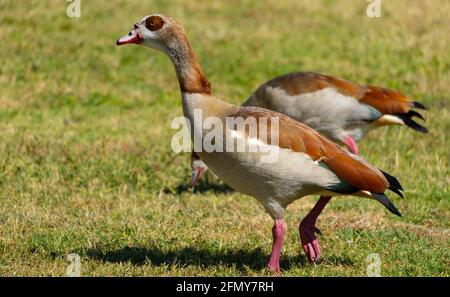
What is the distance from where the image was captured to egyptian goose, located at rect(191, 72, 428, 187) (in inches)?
391

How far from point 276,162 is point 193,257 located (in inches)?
45.3

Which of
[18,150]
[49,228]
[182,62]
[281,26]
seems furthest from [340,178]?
[281,26]

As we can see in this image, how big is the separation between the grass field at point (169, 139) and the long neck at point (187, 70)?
4.35 feet

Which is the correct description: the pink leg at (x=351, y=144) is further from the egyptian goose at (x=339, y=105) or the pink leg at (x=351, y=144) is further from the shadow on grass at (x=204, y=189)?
the shadow on grass at (x=204, y=189)

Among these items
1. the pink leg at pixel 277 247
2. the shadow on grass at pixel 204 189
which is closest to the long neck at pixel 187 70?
the pink leg at pixel 277 247

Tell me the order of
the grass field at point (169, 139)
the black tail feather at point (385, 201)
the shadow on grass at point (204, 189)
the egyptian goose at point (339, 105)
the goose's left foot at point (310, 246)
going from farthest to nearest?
the egyptian goose at point (339, 105) → the shadow on grass at point (204, 189) → the grass field at point (169, 139) → the goose's left foot at point (310, 246) → the black tail feather at point (385, 201)

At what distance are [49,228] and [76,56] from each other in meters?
6.89

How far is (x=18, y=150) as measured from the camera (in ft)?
31.9

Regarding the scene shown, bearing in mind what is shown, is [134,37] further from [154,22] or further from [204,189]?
[204,189]

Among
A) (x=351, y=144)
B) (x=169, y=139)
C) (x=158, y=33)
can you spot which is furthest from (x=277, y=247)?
(x=169, y=139)

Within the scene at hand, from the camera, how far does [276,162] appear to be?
6.14 m

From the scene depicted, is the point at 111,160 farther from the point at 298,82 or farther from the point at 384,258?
the point at 384,258

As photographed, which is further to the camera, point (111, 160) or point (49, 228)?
point (111, 160)

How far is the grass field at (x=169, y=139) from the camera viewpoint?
22.6 ft
